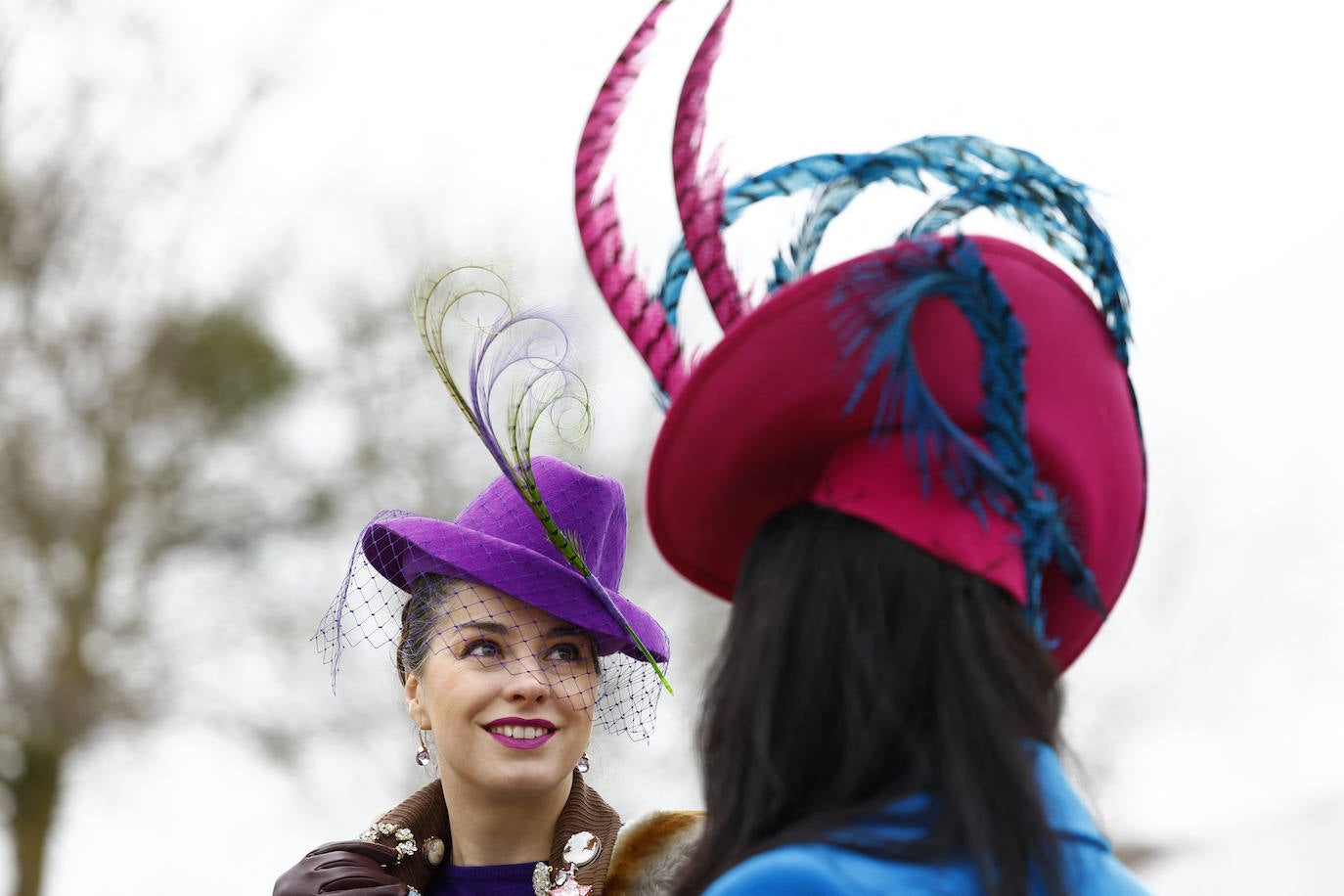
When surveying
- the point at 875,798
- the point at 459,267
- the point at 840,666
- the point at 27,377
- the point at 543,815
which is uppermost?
the point at 27,377

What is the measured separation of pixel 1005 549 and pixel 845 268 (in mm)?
312

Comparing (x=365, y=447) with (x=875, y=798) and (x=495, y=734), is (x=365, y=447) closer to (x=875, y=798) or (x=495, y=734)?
(x=495, y=734)

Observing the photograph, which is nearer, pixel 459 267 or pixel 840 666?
pixel 840 666

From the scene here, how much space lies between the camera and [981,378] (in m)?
1.49

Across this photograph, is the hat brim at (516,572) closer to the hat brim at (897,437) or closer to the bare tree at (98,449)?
the hat brim at (897,437)

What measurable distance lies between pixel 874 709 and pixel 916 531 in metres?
0.18

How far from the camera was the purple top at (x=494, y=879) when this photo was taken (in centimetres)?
262

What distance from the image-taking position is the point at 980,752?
4.50 feet

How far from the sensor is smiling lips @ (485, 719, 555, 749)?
259 centimetres

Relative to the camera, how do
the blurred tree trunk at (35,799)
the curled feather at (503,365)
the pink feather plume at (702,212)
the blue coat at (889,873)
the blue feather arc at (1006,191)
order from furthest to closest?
the blurred tree trunk at (35,799), the curled feather at (503,365), the pink feather plume at (702,212), the blue feather arc at (1006,191), the blue coat at (889,873)

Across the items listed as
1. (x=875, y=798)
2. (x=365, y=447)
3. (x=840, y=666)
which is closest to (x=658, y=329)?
(x=840, y=666)

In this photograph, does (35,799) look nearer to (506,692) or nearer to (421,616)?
(421,616)

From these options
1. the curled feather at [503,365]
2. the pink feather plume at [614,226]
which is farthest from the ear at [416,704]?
the pink feather plume at [614,226]

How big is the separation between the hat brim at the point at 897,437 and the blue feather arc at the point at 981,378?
0.02 metres
